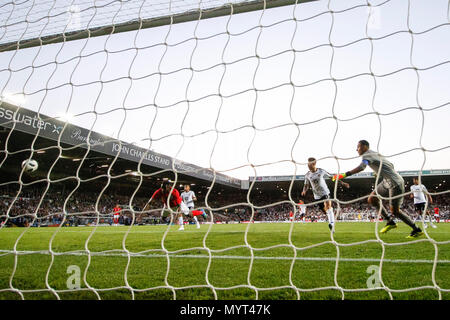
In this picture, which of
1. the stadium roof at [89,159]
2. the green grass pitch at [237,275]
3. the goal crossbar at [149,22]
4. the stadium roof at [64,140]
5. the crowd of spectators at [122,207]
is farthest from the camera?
the crowd of spectators at [122,207]

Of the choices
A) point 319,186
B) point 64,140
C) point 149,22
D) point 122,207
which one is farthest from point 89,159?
point 149,22

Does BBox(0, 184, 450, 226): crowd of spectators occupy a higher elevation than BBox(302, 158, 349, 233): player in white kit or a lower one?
higher

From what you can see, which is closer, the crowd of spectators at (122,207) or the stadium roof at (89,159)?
the stadium roof at (89,159)

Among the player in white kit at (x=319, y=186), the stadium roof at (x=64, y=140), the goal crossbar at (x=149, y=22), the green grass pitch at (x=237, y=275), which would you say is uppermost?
the stadium roof at (x=64, y=140)

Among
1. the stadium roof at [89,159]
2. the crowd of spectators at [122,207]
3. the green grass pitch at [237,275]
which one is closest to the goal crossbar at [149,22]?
the green grass pitch at [237,275]

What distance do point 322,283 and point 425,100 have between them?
1506 mm

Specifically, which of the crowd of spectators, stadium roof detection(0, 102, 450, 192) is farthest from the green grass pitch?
the crowd of spectators

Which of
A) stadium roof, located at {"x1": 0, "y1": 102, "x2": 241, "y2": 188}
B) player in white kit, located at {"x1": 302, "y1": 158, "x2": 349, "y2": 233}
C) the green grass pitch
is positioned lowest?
the green grass pitch

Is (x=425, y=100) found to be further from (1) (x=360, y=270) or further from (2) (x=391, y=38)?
(1) (x=360, y=270)

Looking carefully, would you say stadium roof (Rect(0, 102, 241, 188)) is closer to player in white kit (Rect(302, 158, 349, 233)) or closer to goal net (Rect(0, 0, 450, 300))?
player in white kit (Rect(302, 158, 349, 233))

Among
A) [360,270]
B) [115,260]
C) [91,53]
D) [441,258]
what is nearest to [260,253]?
[360,270]

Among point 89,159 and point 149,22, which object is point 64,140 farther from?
point 149,22

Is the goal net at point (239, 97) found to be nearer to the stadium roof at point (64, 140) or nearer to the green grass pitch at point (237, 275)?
the green grass pitch at point (237, 275)

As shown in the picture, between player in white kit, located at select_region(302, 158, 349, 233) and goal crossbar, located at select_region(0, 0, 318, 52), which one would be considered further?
player in white kit, located at select_region(302, 158, 349, 233)
